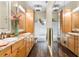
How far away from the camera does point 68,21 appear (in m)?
3.14

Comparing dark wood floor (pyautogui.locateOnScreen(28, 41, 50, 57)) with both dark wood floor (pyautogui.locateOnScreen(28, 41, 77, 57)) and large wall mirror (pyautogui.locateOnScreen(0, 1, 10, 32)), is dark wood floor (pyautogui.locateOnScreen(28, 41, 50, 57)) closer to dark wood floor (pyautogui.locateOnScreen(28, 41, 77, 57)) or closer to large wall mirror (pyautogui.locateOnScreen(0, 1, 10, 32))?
dark wood floor (pyautogui.locateOnScreen(28, 41, 77, 57))

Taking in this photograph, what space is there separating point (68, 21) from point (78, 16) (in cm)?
25

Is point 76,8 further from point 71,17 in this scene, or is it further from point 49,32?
point 49,32

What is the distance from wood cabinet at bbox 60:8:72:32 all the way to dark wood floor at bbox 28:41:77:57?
427 mm

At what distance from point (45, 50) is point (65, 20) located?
0.83m

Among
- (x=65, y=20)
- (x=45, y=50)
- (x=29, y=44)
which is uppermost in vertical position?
(x=65, y=20)

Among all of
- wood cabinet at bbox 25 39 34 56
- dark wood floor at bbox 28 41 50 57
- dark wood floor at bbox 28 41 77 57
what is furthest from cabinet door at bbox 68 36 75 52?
wood cabinet at bbox 25 39 34 56

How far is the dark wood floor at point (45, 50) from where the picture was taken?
3056 millimetres

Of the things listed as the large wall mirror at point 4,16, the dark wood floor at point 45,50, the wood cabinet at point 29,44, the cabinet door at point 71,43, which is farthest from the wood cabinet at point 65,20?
the large wall mirror at point 4,16

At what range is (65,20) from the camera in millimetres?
3129

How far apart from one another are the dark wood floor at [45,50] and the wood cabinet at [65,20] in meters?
0.43

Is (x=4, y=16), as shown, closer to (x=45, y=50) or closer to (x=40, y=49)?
(x=40, y=49)

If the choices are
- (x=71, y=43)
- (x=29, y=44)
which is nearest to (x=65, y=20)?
(x=71, y=43)

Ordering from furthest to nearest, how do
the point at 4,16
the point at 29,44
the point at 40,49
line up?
the point at 29,44, the point at 40,49, the point at 4,16
